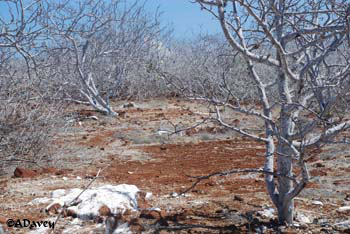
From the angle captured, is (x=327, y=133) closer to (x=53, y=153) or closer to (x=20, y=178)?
(x=20, y=178)

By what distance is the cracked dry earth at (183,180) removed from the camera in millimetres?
4191

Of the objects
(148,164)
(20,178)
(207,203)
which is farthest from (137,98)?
(207,203)

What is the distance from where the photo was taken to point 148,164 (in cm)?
819

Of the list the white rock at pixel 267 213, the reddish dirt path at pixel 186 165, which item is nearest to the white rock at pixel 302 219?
the white rock at pixel 267 213

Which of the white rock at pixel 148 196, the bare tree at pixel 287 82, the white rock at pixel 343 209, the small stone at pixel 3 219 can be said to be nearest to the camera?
the bare tree at pixel 287 82

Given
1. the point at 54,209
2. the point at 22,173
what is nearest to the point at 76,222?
the point at 54,209

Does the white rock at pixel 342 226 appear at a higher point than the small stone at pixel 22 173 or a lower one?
lower

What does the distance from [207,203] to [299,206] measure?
35.4 inches

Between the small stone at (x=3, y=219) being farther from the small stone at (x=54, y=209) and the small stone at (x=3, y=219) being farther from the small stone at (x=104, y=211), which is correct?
the small stone at (x=104, y=211)

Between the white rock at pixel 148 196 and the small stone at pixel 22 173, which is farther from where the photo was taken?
the small stone at pixel 22 173

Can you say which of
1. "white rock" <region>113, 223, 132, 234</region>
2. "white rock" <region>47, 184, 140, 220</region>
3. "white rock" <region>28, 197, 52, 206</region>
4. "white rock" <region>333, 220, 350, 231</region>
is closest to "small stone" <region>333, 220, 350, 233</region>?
"white rock" <region>333, 220, 350, 231</region>

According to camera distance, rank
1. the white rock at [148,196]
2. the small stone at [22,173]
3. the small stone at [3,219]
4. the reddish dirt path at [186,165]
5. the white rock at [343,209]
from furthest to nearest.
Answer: the small stone at [22,173]
the reddish dirt path at [186,165]
the white rock at [148,196]
the white rock at [343,209]
the small stone at [3,219]

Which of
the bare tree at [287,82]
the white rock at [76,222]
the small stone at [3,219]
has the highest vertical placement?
the bare tree at [287,82]

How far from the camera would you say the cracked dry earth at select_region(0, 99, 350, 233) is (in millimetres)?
4191
